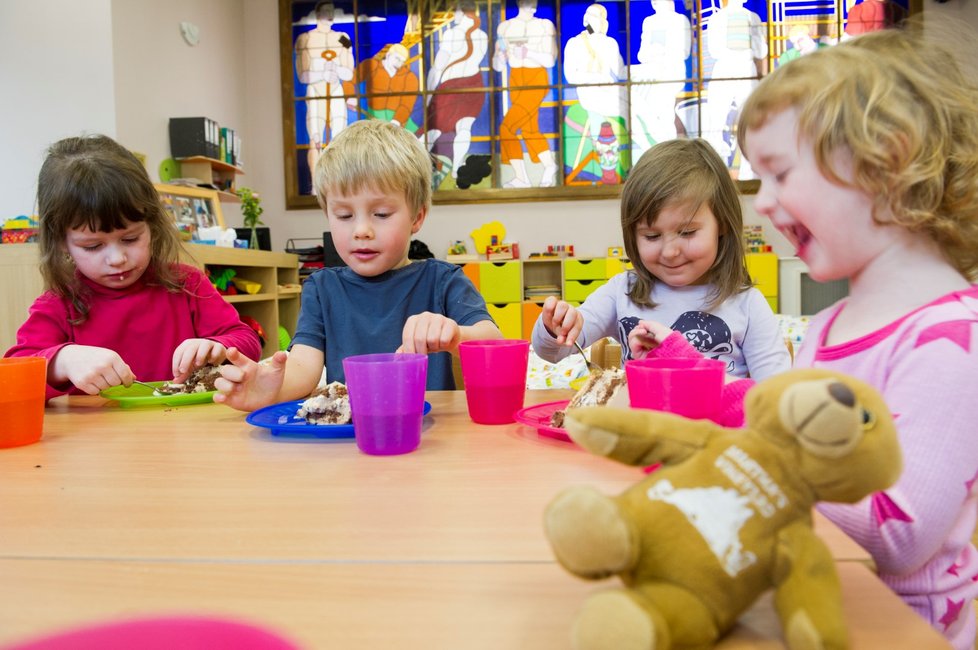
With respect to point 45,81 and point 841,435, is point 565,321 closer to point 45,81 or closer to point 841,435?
point 841,435

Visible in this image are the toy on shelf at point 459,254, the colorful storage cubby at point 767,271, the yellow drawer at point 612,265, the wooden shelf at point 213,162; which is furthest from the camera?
the toy on shelf at point 459,254

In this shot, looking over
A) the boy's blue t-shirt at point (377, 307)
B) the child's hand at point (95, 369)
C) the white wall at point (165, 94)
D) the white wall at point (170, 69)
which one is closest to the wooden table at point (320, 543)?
the child's hand at point (95, 369)

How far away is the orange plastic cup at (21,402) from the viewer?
2.72ft

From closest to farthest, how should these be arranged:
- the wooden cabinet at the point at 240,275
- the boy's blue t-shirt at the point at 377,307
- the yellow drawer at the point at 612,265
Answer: the boy's blue t-shirt at the point at 377,307 < the wooden cabinet at the point at 240,275 < the yellow drawer at the point at 612,265

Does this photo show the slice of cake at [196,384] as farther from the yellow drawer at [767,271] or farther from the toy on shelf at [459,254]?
the yellow drawer at [767,271]

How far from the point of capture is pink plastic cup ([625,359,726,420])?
2.23ft

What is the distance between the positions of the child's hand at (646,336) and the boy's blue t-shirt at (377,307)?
0.43 m

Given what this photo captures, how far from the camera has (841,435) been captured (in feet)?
1.09

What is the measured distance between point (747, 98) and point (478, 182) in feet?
16.2

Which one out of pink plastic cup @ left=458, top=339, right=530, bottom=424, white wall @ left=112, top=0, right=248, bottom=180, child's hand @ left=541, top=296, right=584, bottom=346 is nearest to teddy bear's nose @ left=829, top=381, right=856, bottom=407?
pink plastic cup @ left=458, top=339, right=530, bottom=424

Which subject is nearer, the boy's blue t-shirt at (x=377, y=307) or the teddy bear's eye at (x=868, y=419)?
the teddy bear's eye at (x=868, y=419)

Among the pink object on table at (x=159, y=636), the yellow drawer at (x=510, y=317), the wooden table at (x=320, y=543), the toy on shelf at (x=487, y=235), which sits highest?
the toy on shelf at (x=487, y=235)

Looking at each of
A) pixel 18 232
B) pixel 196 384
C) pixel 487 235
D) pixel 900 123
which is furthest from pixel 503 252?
pixel 900 123

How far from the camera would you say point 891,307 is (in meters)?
0.65
